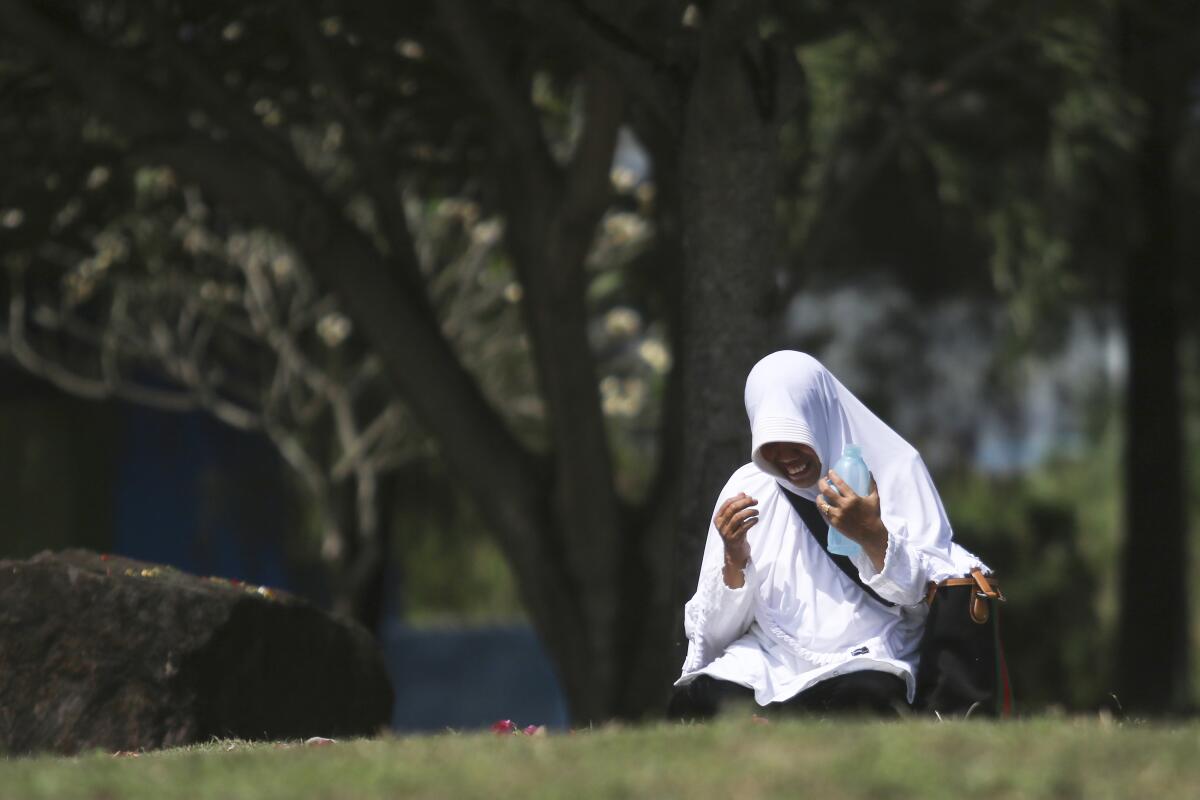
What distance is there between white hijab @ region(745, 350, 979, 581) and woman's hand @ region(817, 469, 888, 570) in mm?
213

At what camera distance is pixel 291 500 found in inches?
675

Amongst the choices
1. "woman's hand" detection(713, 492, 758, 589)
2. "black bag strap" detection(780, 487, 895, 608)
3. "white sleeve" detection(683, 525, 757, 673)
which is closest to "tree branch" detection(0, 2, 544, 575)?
"white sleeve" detection(683, 525, 757, 673)

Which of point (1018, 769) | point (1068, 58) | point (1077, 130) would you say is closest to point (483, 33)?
point (1068, 58)

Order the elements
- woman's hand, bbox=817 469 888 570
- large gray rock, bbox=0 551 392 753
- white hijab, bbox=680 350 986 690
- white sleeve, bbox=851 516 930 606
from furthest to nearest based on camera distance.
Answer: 1. large gray rock, bbox=0 551 392 753
2. white hijab, bbox=680 350 986 690
3. white sleeve, bbox=851 516 930 606
4. woman's hand, bbox=817 469 888 570

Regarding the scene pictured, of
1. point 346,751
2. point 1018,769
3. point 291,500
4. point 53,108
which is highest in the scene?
point 53,108

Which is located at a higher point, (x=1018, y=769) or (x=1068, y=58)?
(x=1068, y=58)

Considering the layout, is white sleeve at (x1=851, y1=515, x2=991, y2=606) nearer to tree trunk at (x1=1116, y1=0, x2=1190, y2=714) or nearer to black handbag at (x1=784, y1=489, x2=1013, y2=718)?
black handbag at (x1=784, y1=489, x2=1013, y2=718)

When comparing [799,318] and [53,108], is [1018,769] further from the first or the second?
[799,318]

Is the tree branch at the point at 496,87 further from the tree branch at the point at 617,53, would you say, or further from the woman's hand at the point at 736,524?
the woman's hand at the point at 736,524

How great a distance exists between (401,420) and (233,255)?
2045mm

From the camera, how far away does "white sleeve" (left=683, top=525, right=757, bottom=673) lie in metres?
5.49

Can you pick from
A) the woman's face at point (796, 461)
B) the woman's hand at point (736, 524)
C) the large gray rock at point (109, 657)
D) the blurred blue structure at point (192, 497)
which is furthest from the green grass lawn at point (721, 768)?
the blurred blue structure at point (192, 497)

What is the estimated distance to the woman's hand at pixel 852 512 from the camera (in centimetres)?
510

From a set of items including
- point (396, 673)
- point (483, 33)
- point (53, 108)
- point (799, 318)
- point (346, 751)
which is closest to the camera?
point (346, 751)
